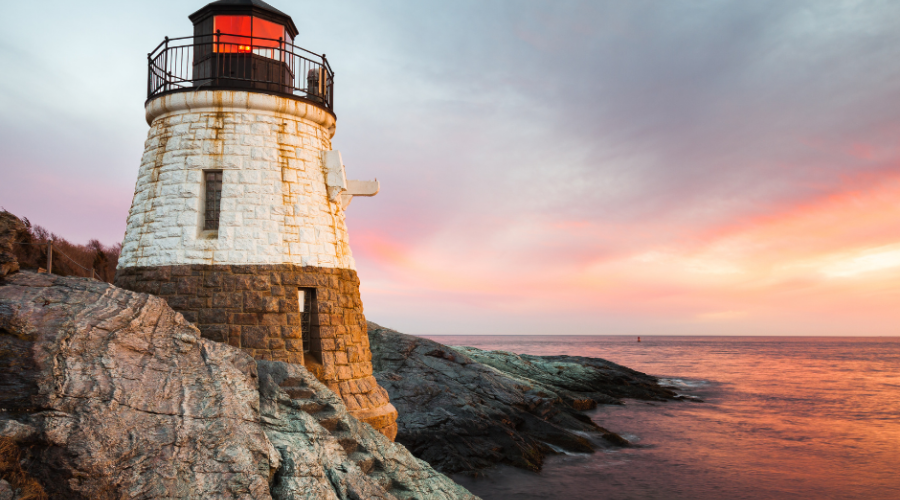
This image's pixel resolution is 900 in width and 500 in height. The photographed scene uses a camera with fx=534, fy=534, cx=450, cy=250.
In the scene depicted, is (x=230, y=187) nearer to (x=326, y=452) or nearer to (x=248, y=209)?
(x=248, y=209)

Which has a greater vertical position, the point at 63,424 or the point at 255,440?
the point at 63,424

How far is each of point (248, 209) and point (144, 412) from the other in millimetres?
4818

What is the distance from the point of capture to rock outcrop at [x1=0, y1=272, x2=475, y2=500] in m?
5.02

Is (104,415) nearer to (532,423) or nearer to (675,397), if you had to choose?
(532,423)

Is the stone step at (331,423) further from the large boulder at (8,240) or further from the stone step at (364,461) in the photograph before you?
the large boulder at (8,240)

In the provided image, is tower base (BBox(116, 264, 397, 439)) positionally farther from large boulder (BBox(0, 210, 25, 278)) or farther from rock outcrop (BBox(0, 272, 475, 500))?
large boulder (BBox(0, 210, 25, 278))

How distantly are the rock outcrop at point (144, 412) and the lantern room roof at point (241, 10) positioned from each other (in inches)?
245

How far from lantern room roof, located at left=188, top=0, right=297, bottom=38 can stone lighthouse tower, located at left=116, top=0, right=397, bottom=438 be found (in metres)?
0.02

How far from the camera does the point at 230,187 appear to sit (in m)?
9.72

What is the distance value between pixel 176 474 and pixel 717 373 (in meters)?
54.3

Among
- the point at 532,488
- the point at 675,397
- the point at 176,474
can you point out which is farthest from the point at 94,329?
the point at 675,397

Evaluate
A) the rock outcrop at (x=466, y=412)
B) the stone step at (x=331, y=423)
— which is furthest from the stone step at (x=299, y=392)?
the rock outcrop at (x=466, y=412)

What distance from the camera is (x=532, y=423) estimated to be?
19.5 metres

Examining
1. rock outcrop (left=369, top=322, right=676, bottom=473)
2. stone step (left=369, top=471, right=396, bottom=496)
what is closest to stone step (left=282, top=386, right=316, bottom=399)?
stone step (left=369, top=471, right=396, bottom=496)
